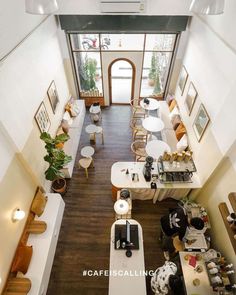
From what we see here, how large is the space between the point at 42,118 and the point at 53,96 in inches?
41.7

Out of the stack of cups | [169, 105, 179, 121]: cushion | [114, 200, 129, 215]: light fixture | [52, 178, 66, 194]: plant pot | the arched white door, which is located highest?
the arched white door

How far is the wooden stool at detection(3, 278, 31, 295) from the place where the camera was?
3.34 meters

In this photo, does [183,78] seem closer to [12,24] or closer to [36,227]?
[12,24]

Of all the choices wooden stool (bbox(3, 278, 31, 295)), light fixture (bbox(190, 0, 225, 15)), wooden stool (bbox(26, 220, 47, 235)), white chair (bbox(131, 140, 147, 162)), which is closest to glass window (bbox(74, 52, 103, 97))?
white chair (bbox(131, 140, 147, 162))

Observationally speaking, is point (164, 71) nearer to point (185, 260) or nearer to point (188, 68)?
point (188, 68)

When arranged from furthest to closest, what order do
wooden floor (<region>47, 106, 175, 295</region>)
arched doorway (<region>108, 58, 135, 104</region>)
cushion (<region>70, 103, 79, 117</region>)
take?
arched doorway (<region>108, 58, 135, 104</region>)
cushion (<region>70, 103, 79, 117</region>)
wooden floor (<region>47, 106, 175, 295</region>)

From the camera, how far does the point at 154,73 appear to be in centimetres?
739

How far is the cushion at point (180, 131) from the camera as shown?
574cm

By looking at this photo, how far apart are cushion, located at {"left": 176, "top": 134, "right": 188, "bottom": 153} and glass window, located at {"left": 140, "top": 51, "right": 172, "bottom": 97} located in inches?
111

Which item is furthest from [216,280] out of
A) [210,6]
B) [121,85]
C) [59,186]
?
[121,85]

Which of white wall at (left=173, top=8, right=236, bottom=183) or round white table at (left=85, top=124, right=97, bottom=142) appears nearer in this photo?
white wall at (left=173, top=8, right=236, bottom=183)

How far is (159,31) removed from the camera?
584 cm

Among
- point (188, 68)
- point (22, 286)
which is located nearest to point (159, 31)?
point (188, 68)

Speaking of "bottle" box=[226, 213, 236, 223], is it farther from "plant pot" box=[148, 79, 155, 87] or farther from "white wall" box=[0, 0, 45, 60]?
"plant pot" box=[148, 79, 155, 87]
